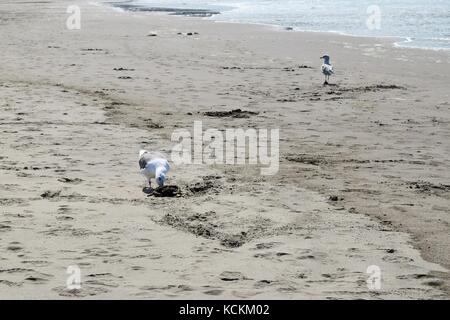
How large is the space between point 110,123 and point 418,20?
2415cm

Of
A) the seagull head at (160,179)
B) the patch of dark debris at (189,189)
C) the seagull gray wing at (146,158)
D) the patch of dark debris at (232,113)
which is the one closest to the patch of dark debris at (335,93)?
the patch of dark debris at (232,113)

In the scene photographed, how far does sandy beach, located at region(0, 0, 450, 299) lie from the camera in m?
4.87

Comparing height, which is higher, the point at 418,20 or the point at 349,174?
the point at 418,20

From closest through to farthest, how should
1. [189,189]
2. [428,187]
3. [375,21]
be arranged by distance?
[189,189] → [428,187] → [375,21]

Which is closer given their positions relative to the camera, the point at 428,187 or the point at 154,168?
the point at 154,168

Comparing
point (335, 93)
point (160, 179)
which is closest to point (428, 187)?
point (160, 179)

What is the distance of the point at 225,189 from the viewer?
22.9 ft

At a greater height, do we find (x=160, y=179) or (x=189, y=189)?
(x=160, y=179)

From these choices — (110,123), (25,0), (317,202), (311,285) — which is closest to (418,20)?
(110,123)

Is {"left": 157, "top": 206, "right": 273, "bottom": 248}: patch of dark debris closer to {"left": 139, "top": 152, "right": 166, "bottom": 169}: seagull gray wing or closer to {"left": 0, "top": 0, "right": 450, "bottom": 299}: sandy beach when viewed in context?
{"left": 0, "top": 0, "right": 450, "bottom": 299}: sandy beach

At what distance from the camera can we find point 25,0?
1976 inches

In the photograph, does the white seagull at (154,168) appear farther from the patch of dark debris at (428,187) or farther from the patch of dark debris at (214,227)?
the patch of dark debris at (428,187)

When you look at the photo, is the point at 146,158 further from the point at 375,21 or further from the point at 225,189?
the point at 375,21

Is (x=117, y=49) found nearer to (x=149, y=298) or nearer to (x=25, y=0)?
(x=149, y=298)
